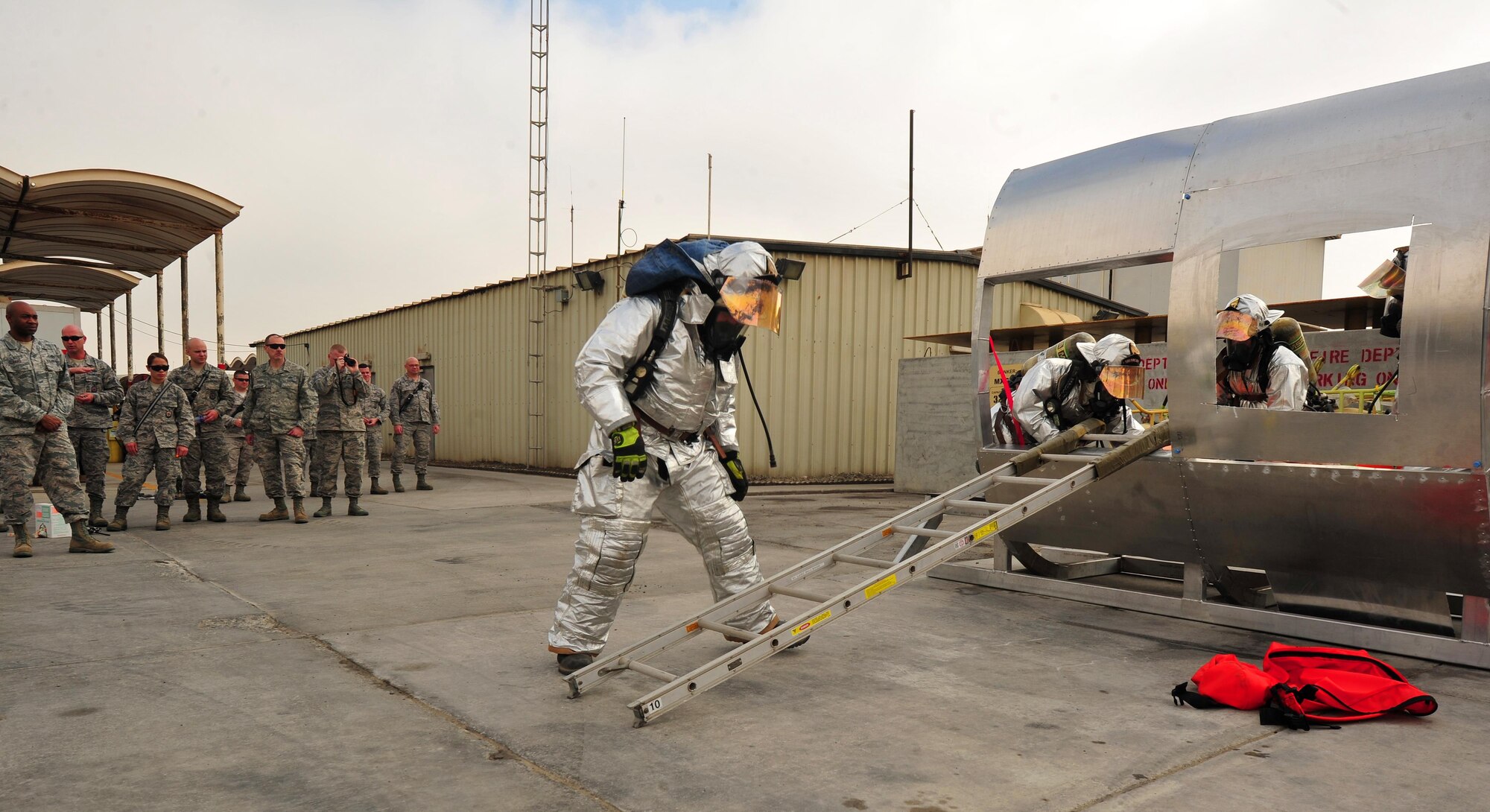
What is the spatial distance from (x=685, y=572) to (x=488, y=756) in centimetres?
365

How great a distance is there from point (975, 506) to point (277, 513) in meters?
7.90

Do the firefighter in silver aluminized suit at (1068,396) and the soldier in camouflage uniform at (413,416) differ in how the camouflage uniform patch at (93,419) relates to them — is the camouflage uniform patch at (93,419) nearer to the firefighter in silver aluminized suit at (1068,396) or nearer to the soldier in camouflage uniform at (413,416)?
the soldier in camouflage uniform at (413,416)

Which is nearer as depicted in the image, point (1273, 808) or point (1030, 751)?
point (1273, 808)

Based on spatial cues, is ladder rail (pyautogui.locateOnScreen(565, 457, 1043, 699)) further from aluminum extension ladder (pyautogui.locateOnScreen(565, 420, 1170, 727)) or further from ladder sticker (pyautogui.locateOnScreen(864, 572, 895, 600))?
ladder sticker (pyautogui.locateOnScreen(864, 572, 895, 600))

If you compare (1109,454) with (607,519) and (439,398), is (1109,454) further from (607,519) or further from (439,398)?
(439,398)

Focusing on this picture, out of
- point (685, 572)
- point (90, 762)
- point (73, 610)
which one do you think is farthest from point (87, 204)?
point (90, 762)

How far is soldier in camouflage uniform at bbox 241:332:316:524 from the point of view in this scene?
30.6 feet

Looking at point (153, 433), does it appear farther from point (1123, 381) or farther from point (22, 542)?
point (1123, 381)

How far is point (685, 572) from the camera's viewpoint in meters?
6.69

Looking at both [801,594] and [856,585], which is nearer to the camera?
[801,594]

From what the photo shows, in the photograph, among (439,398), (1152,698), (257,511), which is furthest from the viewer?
(439,398)

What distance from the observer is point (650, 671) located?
3656mm

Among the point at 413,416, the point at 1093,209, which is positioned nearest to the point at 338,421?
the point at 413,416

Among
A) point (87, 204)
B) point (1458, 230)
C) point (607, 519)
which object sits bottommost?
point (607, 519)
